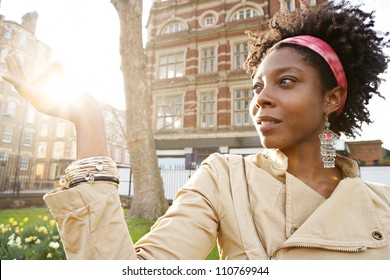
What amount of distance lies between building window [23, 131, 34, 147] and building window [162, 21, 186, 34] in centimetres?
1262

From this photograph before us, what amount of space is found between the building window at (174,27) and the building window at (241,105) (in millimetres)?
3347

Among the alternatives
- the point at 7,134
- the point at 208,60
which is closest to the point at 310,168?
the point at 208,60

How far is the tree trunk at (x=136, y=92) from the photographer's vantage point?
4648 millimetres

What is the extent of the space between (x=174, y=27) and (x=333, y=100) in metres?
10.6

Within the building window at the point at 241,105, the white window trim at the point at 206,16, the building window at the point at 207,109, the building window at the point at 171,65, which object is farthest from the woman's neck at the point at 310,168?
the building window at the point at 171,65

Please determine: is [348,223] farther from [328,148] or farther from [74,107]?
[74,107]

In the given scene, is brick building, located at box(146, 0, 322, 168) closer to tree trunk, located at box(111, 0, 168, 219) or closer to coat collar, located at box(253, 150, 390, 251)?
tree trunk, located at box(111, 0, 168, 219)

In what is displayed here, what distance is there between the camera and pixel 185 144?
9.66m

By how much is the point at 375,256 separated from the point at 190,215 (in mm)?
587

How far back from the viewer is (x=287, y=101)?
94 centimetres

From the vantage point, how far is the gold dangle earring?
106 cm

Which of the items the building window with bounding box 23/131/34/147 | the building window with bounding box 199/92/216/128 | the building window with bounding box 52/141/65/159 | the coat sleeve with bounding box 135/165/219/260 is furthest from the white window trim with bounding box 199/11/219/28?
the building window with bounding box 52/141/65/159

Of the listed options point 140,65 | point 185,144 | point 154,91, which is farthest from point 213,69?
point 140,65
